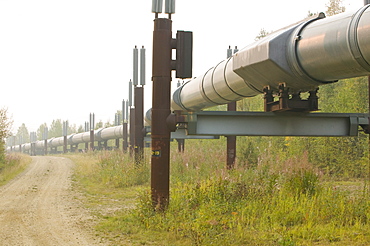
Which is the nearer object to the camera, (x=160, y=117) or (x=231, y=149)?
(x=160, y=117)

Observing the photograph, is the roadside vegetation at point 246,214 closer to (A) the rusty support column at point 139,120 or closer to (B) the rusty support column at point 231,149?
(B) the rusty support column at point 231,149

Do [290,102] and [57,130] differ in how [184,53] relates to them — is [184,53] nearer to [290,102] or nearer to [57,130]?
[290,102]

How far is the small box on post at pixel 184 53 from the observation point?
9.00 meters

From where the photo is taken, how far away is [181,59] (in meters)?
9.05

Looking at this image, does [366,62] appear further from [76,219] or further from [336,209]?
[76,219]

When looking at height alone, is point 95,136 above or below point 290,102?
below

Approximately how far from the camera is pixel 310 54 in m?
6.30

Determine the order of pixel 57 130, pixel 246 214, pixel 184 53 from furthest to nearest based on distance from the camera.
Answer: pixel 57 130, pixel 184 53, pixel 246 214

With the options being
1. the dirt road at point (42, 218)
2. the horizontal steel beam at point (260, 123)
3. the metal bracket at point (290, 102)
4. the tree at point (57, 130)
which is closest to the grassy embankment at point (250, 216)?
the dirt road at point (42, 218)

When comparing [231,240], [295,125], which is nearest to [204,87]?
[295,125]

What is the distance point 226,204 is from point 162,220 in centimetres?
137

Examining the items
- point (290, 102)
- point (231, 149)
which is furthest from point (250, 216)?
point (231, 149)

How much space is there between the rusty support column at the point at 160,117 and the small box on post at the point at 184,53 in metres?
0.23

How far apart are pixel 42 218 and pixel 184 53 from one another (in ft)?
16.1
